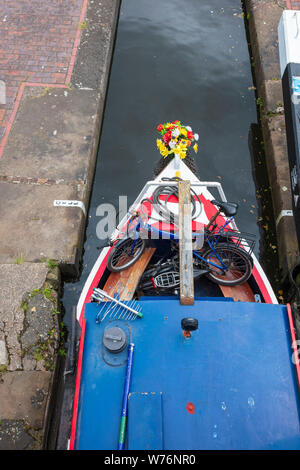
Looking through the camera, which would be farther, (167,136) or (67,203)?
(67,203)

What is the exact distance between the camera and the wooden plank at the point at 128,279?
613cm

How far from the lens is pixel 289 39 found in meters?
7.52

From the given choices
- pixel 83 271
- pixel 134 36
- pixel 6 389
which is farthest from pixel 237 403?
pixel 134 36

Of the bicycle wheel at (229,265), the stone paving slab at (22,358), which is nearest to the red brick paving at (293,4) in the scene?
the bicycle wheel at (229,265)

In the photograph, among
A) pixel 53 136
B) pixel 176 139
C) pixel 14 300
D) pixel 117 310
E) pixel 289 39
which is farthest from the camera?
pixel 53 136

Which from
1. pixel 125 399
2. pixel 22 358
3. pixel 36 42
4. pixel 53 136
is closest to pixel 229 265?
pixel 125 399

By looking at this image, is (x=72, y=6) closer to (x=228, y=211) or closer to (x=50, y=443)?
(x=228, y=211)

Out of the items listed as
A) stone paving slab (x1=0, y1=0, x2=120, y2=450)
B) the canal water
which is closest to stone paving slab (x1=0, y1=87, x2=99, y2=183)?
stone paving slab (x1=0, y1=0, x2=120, y2=450)

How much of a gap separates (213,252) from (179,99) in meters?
5.46

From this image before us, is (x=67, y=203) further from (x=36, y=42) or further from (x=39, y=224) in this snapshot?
(x=36, y=42)

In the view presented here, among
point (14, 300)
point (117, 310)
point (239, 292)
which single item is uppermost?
point (239, 292)

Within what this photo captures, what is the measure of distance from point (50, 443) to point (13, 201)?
4515 mm

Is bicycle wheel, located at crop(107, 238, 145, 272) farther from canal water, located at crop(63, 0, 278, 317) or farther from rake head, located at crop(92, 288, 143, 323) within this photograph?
rake head, located at crop(92, 288, 143, 323)

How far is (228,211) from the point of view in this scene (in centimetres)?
598
